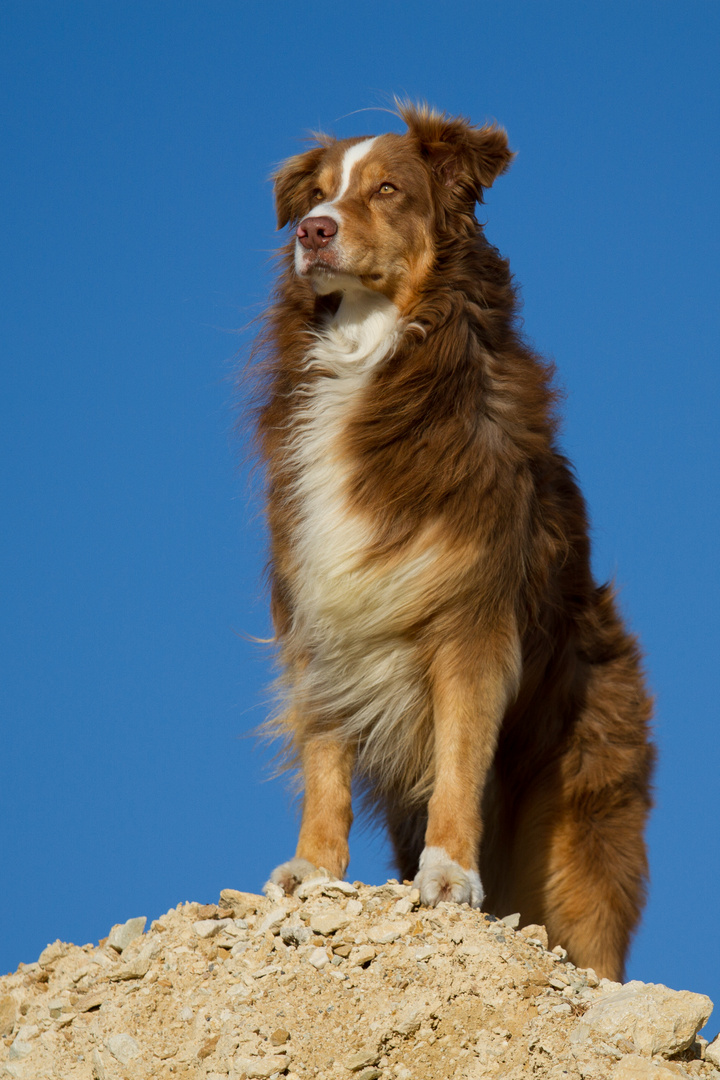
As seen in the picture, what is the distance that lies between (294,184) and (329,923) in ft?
10.8

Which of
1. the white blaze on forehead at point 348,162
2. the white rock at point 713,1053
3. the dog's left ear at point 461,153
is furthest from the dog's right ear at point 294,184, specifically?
the white rock at point 713,1053

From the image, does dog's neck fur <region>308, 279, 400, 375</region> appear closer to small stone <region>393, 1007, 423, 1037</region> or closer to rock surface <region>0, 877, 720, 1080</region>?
rock surface <region>0, 877, 720, 1080</region>

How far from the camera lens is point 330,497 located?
5188mm

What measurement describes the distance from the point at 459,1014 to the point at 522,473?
2.14 metres

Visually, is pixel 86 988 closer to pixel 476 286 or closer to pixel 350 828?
pixel 350 828

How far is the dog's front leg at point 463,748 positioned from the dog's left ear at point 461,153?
194 cm

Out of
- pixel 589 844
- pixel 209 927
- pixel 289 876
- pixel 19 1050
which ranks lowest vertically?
pixel 19 1050

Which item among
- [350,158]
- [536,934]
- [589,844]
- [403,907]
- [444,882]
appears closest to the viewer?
[403,907]

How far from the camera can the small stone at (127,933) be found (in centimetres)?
484

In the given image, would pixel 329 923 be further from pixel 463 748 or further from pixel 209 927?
pixel 463 748

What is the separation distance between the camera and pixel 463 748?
15.9 ft

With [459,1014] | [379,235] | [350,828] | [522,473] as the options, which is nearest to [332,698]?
[350,828]

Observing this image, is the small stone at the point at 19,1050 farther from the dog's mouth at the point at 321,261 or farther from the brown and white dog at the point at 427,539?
the dog's mouth at the point at 321,261

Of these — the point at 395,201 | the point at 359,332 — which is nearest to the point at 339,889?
the point at 359,332
